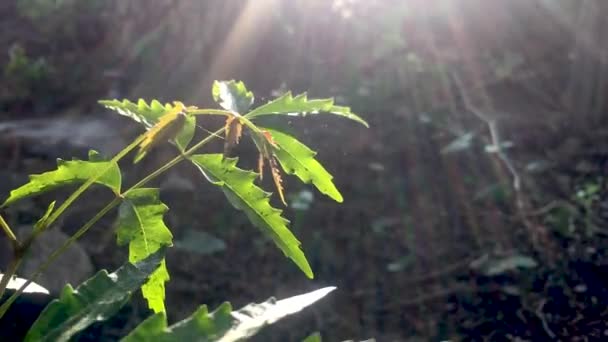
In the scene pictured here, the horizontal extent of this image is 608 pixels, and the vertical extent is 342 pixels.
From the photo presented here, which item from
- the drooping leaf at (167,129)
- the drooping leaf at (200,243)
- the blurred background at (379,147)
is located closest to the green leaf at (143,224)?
the drooping leaf at (167,129)

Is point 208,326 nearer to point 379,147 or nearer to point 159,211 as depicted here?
point 159,211

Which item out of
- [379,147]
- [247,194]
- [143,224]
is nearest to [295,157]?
[247,194]

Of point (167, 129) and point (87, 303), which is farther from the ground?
point (167, 129)

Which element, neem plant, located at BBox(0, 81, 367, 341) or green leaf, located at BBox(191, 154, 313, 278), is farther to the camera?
green leaf, located at BBox(191, 154, 313, 278)

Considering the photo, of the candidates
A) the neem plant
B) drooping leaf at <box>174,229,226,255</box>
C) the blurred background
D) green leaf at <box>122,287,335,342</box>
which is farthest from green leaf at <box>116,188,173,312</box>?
drooping leaf at <box>174,229,226,255</box>

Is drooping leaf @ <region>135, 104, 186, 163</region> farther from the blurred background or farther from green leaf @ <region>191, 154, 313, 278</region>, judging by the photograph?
the blurred background

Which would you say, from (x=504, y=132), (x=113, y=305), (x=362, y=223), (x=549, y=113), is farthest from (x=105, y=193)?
(x=113, y=305)
